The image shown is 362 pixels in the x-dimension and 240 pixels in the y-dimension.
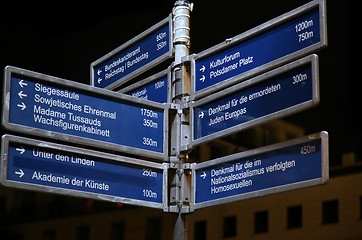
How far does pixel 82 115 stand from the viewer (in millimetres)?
6301

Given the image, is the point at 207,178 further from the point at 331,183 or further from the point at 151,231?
the point at 151,231

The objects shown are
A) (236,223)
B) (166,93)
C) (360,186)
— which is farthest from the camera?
(236,223)

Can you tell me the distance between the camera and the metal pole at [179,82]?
6.36m

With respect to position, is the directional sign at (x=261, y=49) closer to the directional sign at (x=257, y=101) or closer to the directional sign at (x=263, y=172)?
the directional sign at (x=257, y=101)

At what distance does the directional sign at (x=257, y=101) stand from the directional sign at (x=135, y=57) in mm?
843

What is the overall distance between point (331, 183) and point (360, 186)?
72.4 inches

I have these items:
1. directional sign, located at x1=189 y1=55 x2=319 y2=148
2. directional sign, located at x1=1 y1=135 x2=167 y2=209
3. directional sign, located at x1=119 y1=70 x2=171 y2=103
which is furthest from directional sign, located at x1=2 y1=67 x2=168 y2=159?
directional sign, located at x1=189 y1=55 x2=319 y2=148

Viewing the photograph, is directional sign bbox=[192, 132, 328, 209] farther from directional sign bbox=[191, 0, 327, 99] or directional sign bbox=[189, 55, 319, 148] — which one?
directional sign bbox=[191, 0, 327, 99]

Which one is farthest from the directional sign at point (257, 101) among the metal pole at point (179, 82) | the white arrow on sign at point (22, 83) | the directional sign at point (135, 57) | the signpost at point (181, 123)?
the white arrow on sign at point (22, 83)

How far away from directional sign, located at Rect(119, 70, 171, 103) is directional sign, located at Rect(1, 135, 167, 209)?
0.79 m

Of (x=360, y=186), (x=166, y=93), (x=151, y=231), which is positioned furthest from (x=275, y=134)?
(x=166, y=93)

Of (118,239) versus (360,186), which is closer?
(360,186)

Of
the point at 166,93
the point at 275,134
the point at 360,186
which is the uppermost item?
the point at 275,134

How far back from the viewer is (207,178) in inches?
250
